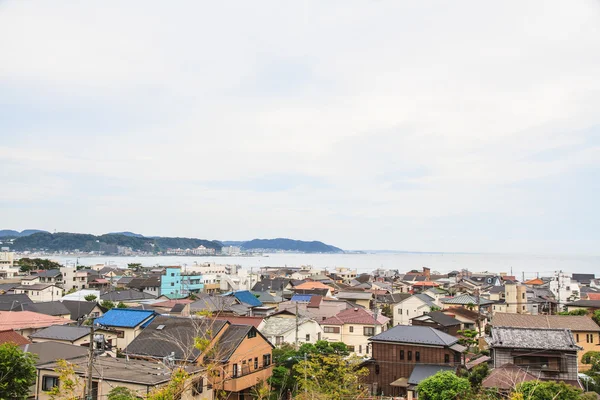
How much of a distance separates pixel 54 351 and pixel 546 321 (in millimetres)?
25763

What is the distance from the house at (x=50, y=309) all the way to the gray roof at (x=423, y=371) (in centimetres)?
2555

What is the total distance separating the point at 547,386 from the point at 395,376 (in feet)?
29.5

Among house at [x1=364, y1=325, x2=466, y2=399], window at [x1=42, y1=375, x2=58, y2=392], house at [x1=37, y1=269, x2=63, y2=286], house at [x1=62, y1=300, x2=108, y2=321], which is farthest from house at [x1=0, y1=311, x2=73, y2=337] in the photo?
house at [x1=37, y1=269, x2=63, y2=286]

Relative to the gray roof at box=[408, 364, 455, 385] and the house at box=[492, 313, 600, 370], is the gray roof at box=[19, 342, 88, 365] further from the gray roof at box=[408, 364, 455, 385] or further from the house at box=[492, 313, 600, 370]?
the house at box=[492, 313, 600, 370]

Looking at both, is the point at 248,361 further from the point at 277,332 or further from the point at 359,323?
the point at 359,323

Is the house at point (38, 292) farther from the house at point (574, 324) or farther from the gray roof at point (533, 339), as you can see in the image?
the gray roof at point (533, 339)

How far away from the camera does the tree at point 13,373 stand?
12.8 meters

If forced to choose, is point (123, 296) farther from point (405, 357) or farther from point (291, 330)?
point (405, 357)

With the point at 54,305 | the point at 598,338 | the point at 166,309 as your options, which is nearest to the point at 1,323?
the point at 54,305

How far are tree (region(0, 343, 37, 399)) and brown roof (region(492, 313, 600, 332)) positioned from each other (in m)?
22.6

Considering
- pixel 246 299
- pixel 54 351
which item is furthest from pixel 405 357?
pixel 246 299

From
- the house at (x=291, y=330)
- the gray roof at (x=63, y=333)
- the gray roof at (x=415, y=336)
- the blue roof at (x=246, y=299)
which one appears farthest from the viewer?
the blue roof at (x=246, y=299)

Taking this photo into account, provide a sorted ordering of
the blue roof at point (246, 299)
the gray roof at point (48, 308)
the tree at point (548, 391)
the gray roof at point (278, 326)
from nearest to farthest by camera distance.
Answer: the tree at point (548, 391) → the gray roof at point (278, 326) → the gray roof at point (48, 308) → the blue roof at point (246, 299)

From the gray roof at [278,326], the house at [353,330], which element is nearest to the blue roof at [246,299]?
the gray roof at [278,326]
